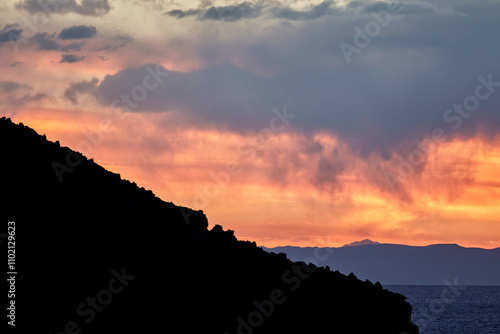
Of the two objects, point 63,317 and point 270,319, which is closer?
point 63,317

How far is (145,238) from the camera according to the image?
31.2m

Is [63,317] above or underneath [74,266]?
underneath

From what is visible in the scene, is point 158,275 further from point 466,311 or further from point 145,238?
point 466,311

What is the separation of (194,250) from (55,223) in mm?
7223

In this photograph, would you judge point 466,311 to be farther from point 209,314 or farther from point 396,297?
point 209,314

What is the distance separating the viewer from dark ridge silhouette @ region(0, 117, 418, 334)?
86.7 ft

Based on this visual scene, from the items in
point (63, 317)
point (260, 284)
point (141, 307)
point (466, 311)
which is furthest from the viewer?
point (466, 311)

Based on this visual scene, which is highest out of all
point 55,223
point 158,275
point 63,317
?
point 55,223

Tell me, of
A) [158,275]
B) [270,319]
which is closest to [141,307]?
[158,275]

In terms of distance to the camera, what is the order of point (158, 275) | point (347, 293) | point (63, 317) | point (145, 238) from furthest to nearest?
1. point (347, 293)
2. point (145, 238)
3. point (158, 275)
4. point (63, 317)

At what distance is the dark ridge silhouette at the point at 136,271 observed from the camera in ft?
86.7

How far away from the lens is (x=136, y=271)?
2872 cm

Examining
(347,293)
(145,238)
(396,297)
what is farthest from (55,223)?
(396,297)

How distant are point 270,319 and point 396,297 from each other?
10991mm
